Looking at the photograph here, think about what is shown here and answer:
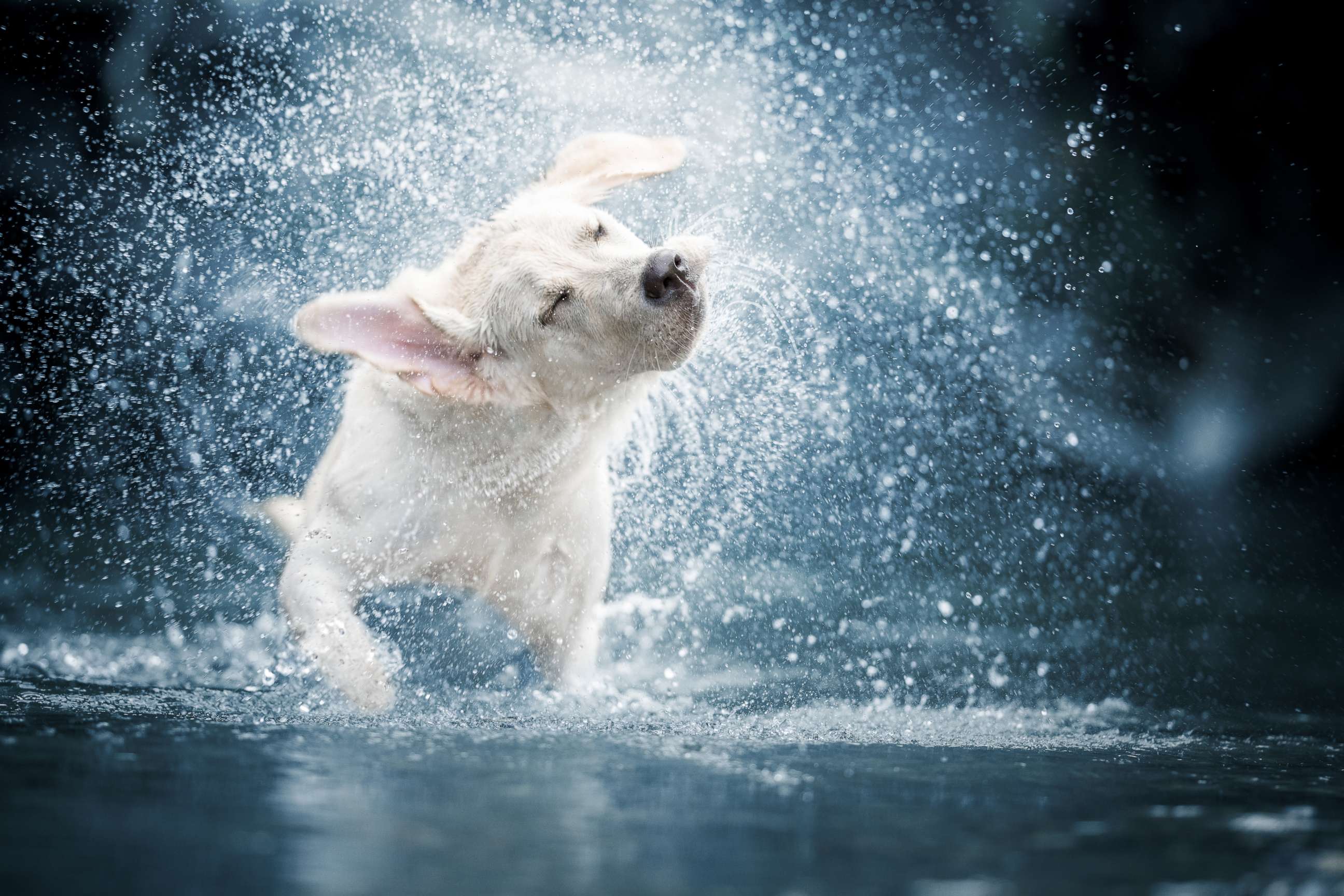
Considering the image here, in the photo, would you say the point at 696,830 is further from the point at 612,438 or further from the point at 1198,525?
the point at 1198,525

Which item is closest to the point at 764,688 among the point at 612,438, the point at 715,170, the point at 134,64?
the point at 612,438

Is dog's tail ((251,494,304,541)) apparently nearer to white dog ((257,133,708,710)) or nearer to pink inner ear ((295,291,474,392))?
white dog ((257,133,708,710))

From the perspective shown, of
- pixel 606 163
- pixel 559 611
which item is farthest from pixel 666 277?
pixel 559 611

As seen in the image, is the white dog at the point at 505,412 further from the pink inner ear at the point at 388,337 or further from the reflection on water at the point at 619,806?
the reflection on water at the point at 619,806

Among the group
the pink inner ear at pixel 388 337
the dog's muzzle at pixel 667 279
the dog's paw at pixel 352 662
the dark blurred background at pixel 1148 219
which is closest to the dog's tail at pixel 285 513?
the dog's paw at pixel 352 662

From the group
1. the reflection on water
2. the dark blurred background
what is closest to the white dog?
the reflection on water

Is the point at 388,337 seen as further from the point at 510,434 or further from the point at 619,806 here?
the point at 619,806

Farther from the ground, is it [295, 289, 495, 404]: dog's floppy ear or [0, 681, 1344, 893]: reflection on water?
[295, 289, 495, 404]: dog's floppy ear
